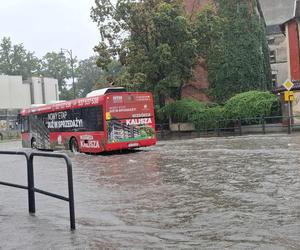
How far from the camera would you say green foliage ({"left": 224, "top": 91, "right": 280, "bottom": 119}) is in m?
34.5

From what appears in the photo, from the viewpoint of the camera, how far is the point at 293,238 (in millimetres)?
6289

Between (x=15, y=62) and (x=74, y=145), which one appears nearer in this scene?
(x=74, y=145)

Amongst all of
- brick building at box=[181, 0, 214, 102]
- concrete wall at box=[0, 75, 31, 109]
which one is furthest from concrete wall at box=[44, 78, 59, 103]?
brick building at box=[181, 0, 214, 102]

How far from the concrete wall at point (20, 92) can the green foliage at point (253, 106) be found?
156 feet

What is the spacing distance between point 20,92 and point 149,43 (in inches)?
1720

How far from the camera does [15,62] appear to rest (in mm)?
119875

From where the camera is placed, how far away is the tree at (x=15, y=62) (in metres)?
119

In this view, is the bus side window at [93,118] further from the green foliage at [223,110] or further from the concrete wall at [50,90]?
the concrete wall at [50,90]

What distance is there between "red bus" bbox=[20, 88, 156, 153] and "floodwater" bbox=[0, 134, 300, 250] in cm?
828

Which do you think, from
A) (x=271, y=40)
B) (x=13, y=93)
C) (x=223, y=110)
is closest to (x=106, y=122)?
(x=223, y=110)

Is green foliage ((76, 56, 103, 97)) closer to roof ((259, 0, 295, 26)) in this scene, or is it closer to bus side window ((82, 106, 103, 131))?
roof ((259, 0, 295, 26))

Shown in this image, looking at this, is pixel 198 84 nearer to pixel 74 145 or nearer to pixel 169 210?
pixel 74 145

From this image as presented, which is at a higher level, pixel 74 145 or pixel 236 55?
pixel 236 55

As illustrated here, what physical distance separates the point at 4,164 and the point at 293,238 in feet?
36.4
